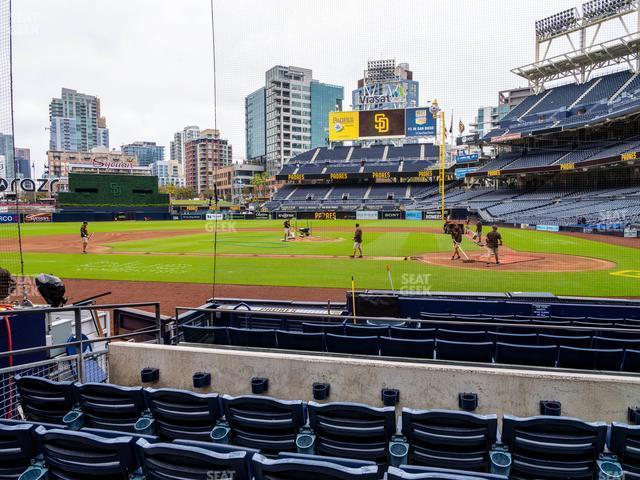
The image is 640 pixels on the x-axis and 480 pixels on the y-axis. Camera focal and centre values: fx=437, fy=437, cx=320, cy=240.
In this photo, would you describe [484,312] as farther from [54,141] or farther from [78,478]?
[54,141]

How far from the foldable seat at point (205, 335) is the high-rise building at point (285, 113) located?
393 inches

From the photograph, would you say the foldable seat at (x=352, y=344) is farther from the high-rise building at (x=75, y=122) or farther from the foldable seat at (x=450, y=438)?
the high-rise building at (x=75, y=122)

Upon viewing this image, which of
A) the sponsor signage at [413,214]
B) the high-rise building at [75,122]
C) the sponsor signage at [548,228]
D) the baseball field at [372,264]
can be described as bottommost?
the baseball field at [372,264]

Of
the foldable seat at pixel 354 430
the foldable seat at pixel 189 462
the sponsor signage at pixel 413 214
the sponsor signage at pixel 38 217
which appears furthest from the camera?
the sponsor signage at pixel 413 214

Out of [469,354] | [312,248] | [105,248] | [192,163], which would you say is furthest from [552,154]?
[192,163]

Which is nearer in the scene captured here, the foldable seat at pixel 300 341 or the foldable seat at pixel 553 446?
the foldable seat at pixel 553 446

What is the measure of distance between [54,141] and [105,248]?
604 ft

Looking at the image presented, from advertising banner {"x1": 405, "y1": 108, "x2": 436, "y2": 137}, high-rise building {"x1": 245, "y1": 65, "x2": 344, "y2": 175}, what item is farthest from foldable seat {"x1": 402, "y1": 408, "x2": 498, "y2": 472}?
advertising banner {"x1": 405, "y1": 108, "x2": 436, "y2": 137}

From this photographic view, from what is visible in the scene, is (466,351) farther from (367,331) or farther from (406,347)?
(367,331)

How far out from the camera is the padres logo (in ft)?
227

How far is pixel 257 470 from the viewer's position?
260 centimetres

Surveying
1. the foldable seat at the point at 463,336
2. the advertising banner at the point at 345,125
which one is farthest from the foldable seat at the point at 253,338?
the advertising banner at the point at 345,125

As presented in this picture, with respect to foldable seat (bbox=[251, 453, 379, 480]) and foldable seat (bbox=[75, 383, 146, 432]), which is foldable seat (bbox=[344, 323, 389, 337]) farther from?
foldable seat (bbox=[251, 453, 379, 480])

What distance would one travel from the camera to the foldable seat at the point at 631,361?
564cm
